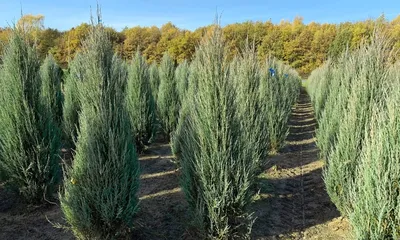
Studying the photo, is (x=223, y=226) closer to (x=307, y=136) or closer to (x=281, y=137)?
(x=281, y=137)

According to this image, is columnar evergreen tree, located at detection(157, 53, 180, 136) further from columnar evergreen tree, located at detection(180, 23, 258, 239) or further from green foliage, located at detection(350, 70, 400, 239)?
green foliage, located at detection(350, 70, 400, 239)

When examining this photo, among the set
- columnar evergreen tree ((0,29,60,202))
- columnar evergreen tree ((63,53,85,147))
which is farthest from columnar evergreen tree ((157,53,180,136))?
columnar evergreen tree ((0,29,60,202))

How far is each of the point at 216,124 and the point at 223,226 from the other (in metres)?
1.24

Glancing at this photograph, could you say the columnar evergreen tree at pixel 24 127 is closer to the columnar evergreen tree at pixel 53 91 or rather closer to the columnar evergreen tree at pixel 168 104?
the columnar evergreen tree at pixel 53 91

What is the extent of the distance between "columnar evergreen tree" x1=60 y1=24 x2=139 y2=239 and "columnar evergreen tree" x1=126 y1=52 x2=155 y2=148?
4143 mm

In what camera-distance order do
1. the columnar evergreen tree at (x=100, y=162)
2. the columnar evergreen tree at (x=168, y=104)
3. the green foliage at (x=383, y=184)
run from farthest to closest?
the columnar evergreen tree at (x=168, y=104) < the columnar evergreen tree at (x=100, y=162) < the green foliage at (x=383, y=184)

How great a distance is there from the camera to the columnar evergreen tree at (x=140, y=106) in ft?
26.5

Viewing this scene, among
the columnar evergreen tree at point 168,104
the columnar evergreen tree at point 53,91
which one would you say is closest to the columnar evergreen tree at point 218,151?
the columnar evergreen tree at point 168,104

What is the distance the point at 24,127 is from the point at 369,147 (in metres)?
4.62

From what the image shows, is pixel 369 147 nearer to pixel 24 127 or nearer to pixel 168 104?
pixel 24 127

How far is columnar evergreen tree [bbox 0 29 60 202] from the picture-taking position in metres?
4.72

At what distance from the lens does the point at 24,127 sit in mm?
4738

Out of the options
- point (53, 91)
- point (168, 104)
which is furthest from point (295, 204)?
point (53, 91)

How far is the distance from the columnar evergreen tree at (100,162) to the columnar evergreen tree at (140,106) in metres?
4.14
